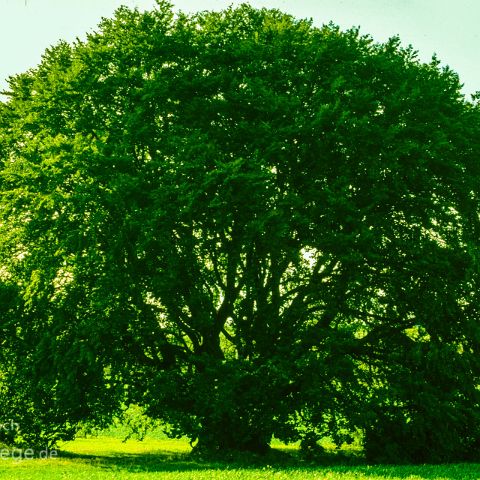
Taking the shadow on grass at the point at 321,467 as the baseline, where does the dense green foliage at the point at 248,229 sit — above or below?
above

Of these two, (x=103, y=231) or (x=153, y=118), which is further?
(x=153, y=118)

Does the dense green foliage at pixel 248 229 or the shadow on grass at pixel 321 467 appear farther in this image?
the dense green foliage at pixel 248 229

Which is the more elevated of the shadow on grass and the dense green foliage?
the dense green foliage

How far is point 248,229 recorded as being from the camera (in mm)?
17594

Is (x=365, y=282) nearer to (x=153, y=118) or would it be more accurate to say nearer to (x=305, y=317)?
(x=305, y=317)

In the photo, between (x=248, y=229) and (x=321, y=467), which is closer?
(x=321, y=467)

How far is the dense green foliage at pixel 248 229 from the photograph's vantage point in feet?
58.2

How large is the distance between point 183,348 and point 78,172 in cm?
778

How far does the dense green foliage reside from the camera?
698 inches

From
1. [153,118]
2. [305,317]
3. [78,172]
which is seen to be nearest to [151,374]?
[305,317]

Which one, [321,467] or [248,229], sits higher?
[248,229]

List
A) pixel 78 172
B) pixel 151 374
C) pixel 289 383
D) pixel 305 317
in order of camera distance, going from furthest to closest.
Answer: pixel 305 317
pixel 151 374
pixel 289 383
pixel 78 172

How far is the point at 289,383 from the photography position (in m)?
18.7

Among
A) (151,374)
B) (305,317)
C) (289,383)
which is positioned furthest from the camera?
(305,317)
